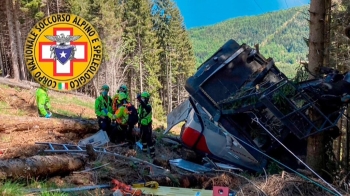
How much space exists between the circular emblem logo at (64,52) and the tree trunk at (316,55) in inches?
142

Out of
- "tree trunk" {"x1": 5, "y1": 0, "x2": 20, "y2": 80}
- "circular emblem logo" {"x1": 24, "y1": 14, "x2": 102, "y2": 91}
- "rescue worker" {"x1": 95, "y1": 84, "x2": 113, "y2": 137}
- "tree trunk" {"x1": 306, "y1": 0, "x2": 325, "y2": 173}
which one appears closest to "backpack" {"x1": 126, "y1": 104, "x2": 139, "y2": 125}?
"rescue worker" {"x1": 95, "y1": 84, "x2": 113, "y2": 137}

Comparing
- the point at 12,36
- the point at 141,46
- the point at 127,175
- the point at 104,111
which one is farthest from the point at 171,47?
the point at 127,175

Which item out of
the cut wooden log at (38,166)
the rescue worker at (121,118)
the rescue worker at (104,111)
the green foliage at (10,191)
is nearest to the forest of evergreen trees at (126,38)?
the rescue worker at (104,111)

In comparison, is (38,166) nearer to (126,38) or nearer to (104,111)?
(104,111)

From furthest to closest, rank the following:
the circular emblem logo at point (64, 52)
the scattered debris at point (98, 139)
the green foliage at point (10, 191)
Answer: the scattered debris at point (98, 139) → the circular emblem logo at point (64, 52) → the green foliage at point (10, 191)

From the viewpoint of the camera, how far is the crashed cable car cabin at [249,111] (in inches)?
261

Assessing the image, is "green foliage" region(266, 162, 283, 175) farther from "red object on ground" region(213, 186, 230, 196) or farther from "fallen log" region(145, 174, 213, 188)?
"red object on ground" region(213, 186, 230, 196)

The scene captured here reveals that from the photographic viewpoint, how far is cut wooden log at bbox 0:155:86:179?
521cm

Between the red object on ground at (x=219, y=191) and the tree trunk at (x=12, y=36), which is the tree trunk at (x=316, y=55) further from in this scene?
the tree trunk at (x=12, y=36)

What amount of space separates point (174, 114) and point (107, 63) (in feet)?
109

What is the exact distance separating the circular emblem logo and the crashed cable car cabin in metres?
2.11

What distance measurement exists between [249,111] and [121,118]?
3988 millimetres

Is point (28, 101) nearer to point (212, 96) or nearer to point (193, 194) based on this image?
point (212, 96)

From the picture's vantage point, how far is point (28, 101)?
1894cm
